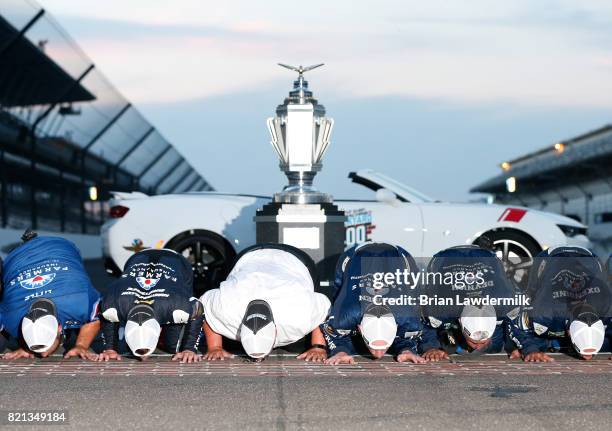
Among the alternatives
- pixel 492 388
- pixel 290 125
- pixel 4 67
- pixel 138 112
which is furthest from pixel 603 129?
pixel 492 388

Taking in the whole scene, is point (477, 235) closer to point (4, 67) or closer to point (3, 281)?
point (3, 281)

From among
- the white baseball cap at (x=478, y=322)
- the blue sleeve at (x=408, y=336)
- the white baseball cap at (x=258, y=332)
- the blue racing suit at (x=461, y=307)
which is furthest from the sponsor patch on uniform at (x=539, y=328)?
the white baseball cap at (x=258, y=332)

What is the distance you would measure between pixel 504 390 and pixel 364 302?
1.67 metres

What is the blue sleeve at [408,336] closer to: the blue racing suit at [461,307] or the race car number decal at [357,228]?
the blue racing suit at [461,307]

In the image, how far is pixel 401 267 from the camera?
7594 millimetres

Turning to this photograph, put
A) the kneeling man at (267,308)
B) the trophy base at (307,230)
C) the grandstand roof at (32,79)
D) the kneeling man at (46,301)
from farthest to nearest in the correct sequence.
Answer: the grandstand roof at (32,79) → the trophy base at (307,230) → the kneeling man at (267,308) → the kneeling man at (46,301)

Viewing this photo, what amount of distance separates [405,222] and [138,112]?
1374cm

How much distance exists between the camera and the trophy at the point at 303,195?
9.78 meters

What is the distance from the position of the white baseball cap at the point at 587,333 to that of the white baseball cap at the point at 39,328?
3.49 metres

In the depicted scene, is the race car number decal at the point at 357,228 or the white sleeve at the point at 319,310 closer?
the white sleeve at the point at 319,310

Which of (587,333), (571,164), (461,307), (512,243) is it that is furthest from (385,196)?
(571,164)

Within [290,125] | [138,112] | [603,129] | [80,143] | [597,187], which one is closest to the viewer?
[290,125]

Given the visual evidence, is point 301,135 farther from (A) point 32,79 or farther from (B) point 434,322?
(A) point 32,79

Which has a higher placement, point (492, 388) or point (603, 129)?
point (603, 129)
